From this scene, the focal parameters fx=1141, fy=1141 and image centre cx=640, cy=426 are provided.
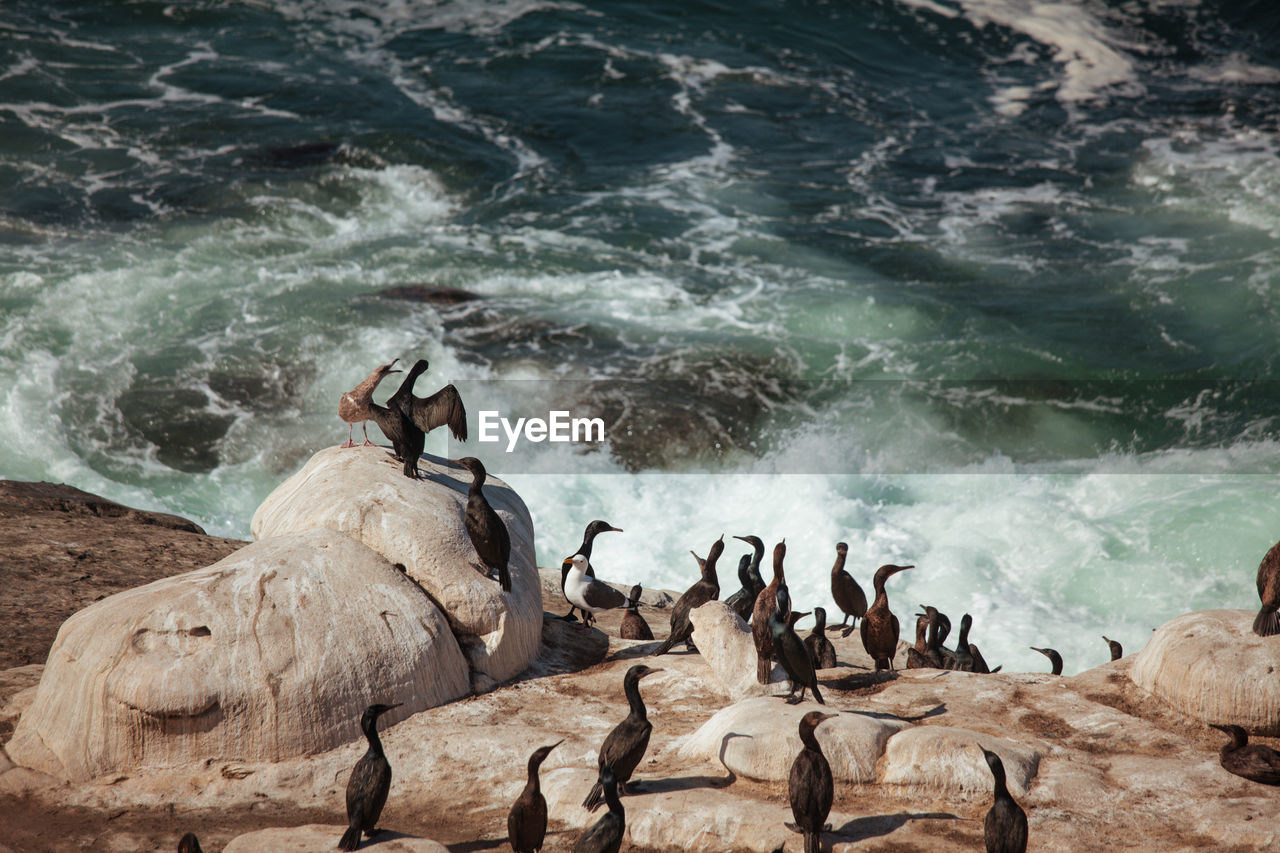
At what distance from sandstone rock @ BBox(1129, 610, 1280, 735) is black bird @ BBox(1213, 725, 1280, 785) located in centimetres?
49

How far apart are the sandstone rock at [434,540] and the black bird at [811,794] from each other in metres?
3.19

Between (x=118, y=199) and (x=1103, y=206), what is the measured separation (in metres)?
20.8

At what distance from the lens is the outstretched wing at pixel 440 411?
9875 millimetres

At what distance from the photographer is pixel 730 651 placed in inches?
340

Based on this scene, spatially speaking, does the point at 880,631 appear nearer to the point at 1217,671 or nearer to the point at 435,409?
the point at 1217,671

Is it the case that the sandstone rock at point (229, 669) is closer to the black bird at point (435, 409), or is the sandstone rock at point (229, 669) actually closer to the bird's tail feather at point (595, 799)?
the bird's tail feather at point (595, 799)

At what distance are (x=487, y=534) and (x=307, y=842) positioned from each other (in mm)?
2861

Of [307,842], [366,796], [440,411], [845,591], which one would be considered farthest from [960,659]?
[307,842]

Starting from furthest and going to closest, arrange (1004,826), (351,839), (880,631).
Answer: (880,631) → (351,839) → (1004,826)

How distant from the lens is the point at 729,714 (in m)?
7.62

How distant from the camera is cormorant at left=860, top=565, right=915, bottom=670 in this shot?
31.9 feet

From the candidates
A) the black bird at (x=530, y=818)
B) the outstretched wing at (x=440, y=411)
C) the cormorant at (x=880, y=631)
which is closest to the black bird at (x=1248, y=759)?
the cormorant at (x=880, y=631)

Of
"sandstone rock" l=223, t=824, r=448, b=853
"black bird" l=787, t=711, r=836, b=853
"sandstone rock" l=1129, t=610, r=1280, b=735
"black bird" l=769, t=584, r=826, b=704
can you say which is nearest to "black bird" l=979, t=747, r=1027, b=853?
"black bird" l=787, t=711, r=836, b=853

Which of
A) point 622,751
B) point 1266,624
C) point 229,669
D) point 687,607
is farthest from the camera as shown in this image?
point 687,607
